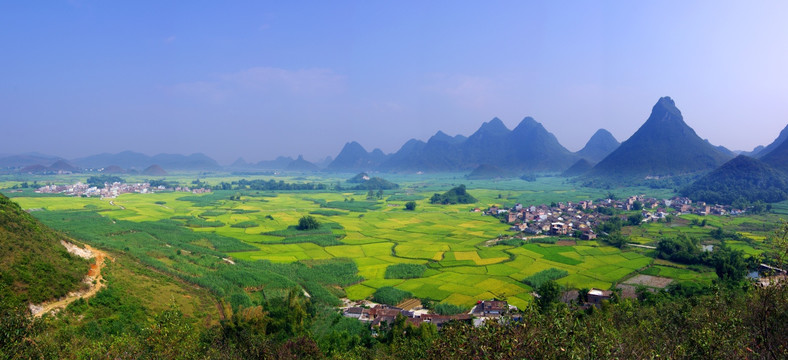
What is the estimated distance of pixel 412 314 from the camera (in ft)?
84.2

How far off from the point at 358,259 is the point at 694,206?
68746 mm

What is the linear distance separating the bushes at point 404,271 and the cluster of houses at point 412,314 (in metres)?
7.20

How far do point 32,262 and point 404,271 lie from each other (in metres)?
25.7

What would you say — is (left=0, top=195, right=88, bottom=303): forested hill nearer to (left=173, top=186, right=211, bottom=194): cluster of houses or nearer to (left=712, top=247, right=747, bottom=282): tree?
(left=712, top=247, right=747, bottom=282): tree

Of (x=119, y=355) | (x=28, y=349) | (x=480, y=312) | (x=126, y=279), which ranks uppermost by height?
(x=28, y=349)

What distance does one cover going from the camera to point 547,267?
37031 mm

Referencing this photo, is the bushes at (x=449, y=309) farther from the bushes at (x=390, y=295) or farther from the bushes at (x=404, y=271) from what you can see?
the bushes at (x=404, y=271)

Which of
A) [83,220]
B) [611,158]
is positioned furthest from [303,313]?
[611,158]

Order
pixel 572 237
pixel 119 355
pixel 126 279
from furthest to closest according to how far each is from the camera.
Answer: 1. pixel 572 237
2. pixel 126 279
3. pixel 119 355

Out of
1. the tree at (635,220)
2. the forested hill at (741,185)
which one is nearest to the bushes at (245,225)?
the tree at (635,220)

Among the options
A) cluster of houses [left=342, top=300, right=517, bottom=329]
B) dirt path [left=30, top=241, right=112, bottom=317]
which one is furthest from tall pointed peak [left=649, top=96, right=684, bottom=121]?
dirt path [left=30, top=241, right=112, bottom=317]

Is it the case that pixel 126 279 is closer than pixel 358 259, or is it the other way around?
pixel 126 279

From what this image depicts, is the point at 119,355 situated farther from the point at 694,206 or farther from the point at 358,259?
the point at 694,206

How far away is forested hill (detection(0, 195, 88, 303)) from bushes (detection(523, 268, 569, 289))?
31047 millimetres
